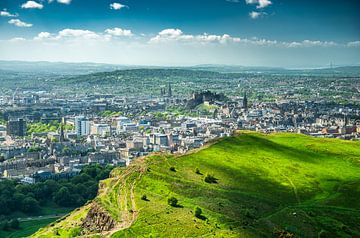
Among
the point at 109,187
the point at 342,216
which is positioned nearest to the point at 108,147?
the point at 109,187

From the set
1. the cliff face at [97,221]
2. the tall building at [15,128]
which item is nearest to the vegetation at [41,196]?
the cliff face at [97,221]

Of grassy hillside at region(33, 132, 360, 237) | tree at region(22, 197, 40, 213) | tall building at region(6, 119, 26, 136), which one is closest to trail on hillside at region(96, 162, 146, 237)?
grassy hillside at region(33, 132, 360, 237)

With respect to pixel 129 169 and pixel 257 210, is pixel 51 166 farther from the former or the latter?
pixel 257 210

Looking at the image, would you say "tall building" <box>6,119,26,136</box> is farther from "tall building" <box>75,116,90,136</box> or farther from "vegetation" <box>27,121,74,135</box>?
"tall building" <box>75,116,90,136</box>

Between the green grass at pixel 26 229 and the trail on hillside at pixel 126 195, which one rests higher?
the trail on hillside at pixel 126 195

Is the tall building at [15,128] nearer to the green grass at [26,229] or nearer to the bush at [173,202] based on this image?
the green grass at [26,229]

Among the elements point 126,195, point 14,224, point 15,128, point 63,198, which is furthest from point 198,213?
point 15,128

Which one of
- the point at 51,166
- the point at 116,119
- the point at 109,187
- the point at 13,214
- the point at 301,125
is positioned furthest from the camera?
the point at 116,119
